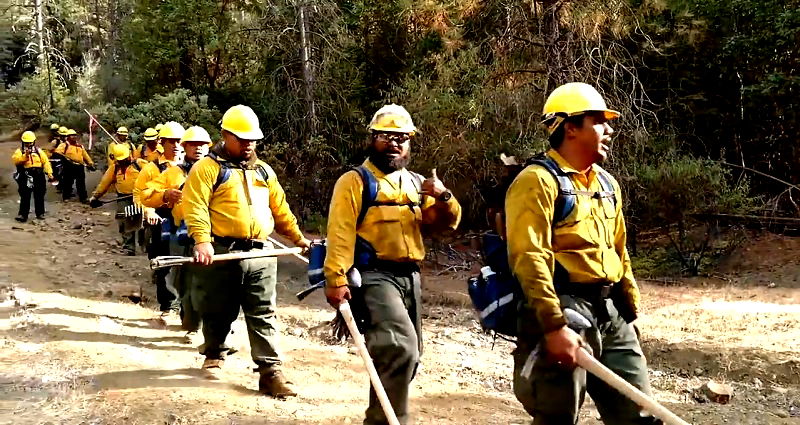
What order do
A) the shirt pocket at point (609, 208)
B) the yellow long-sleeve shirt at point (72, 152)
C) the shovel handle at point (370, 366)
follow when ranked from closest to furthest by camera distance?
the shirt pocket at point (609, 208), the shovel handle at point (370, 366), the yellow long-sleeve shirt at point (72, 152)

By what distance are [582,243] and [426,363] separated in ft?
15.0

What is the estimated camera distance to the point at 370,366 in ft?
13.6

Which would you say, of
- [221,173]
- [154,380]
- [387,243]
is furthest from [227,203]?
[387,243]

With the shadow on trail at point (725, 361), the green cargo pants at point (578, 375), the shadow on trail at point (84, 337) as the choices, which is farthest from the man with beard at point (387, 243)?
the shadow on trail at point (725, 361)

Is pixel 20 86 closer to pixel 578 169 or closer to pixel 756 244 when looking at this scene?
pixel 756 244

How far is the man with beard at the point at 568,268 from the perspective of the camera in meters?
3.33

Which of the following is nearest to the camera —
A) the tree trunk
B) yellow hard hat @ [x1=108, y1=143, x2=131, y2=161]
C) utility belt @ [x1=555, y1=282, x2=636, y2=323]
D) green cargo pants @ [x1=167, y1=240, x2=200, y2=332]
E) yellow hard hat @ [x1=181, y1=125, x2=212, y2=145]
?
utility belt @ [x1=555, y1=282, x2=636, y2=323]

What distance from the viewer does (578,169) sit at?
12.0ft

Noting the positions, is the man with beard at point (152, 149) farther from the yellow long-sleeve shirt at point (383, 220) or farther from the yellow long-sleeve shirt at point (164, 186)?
the yellow long-sleeve shirt at point (383, 220)

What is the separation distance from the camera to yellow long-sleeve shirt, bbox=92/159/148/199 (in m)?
11.3

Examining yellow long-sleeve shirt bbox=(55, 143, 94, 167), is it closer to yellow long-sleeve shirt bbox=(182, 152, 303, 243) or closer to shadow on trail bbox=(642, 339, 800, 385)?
yellow long-sleeve shirt bbox=(182, 152, 303, 243)

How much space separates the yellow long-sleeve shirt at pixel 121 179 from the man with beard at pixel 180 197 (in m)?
3.38

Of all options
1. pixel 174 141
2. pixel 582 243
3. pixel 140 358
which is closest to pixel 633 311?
pixel 582 243

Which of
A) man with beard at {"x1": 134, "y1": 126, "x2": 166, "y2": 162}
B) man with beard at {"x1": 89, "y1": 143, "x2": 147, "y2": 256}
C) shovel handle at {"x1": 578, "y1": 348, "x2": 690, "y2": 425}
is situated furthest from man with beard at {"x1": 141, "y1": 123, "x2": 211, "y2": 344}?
shovel handle at {"x1": 578, "y1": 348, "x2": 690, "y2": 425}
